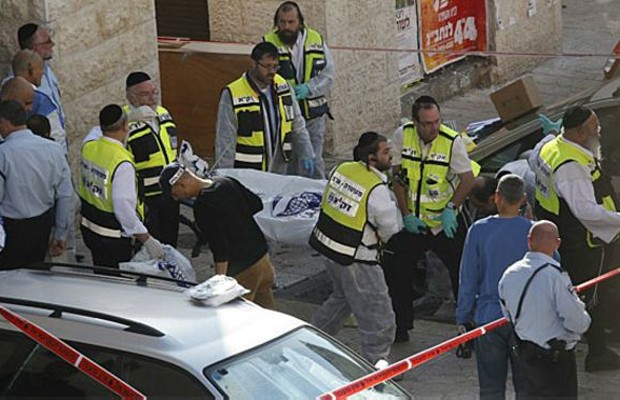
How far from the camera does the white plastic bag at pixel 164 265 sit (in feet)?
29.4

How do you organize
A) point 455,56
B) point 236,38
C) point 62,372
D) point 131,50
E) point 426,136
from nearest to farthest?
point 62,372
point 426,136
point 131,50
point 236,38
point 455,56

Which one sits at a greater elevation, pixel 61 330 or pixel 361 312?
pixel 61 330

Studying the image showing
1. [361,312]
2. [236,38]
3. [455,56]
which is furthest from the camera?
[455,56]

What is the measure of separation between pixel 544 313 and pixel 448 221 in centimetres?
255

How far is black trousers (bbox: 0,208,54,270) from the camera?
937cm

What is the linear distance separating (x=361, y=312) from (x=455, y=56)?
9147 mm

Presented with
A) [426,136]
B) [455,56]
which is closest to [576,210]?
[426,136]

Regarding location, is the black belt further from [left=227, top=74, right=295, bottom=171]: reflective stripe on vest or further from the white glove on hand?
[left=227, top=74, right=295, bottom=171]: reflective stripe on vest

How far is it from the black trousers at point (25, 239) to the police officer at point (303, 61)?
3172mm

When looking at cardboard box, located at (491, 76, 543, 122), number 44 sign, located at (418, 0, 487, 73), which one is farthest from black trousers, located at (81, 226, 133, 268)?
number 44 sign, located at (418, 0, 487, 73)

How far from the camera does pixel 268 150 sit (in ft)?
37.3

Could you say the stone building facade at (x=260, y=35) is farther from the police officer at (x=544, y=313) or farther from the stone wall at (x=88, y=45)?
the police officer at (x=544, y=313)

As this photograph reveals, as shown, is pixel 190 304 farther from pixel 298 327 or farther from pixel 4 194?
pixel 4 194

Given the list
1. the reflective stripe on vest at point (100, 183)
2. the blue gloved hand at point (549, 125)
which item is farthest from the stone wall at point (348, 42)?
the reflective stripe on vest at point (100, 183)
